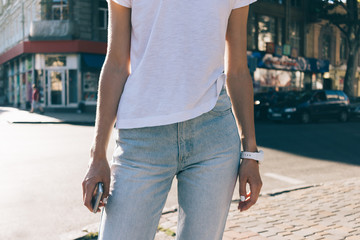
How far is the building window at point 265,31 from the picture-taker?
30.4 meters

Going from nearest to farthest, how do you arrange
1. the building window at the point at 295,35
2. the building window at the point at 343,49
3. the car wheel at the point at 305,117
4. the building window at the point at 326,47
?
the car wheel at the point at 305,117 < the building window at the point at 295,35 < the building window at the point at 326,47 < the building window at the point at 343,49

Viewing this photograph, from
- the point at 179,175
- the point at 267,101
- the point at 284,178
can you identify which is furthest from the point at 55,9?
the point at 179,175

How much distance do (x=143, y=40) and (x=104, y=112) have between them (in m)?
0.32

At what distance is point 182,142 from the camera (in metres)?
1.53

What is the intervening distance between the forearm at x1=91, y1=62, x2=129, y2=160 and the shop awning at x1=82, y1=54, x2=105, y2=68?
22.6 meters

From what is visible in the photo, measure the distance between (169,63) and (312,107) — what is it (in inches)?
712

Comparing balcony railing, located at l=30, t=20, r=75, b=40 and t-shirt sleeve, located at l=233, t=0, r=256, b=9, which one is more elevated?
balcony railing, located at l=30, t=20, r=75, b=40

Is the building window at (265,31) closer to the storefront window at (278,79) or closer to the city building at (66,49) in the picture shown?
the storefront window at (278,79)

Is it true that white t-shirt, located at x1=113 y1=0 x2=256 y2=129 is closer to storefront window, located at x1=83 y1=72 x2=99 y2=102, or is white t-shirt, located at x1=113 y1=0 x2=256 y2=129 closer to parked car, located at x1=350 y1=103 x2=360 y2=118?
parked car, located at x1=350 y1=103 x2=360 y2=118

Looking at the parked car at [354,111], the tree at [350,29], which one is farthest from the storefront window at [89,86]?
the tree at [350,29]

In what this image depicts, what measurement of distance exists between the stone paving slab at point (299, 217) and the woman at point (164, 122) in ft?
6.78

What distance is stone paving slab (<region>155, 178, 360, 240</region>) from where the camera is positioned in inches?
142

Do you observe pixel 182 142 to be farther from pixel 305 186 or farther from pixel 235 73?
pixel 305 186

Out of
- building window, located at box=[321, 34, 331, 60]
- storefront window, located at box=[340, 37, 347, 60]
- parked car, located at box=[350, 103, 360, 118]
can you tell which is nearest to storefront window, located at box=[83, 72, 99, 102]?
parked car, located at box=[350, 103, 360, 118]
